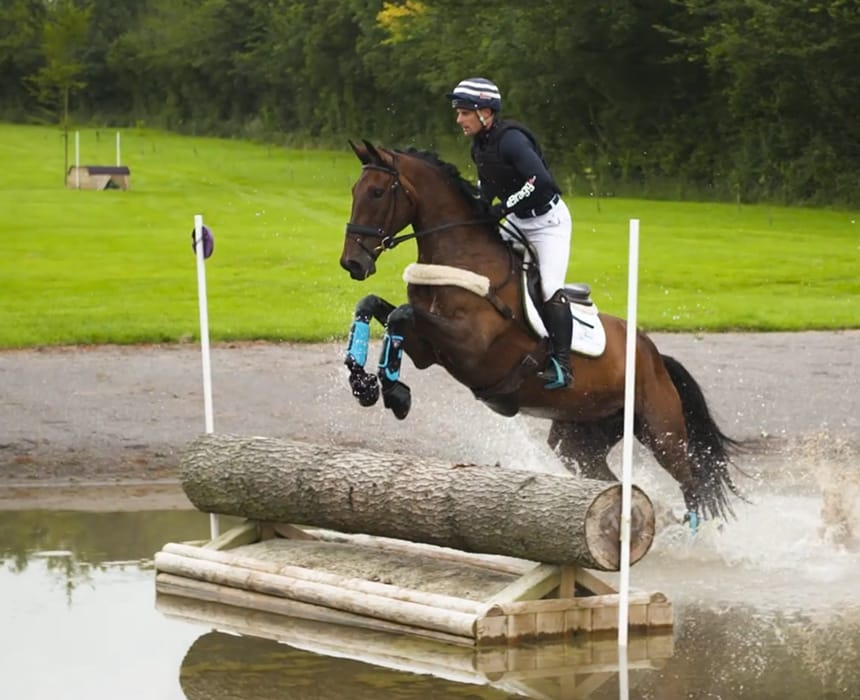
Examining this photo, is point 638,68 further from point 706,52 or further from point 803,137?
point 803,137

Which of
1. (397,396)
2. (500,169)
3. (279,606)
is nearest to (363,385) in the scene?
(397,396)

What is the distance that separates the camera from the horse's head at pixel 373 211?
908 centimetres

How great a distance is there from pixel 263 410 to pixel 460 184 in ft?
16.6

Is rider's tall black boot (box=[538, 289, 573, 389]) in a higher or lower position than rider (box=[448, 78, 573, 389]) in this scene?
lower

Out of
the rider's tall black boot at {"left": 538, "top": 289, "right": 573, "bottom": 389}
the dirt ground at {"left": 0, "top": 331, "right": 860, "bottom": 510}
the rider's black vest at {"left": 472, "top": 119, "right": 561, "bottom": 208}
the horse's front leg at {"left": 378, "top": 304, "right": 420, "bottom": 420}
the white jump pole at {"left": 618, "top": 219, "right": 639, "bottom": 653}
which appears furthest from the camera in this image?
the dirt ground at {"left": 0, "top": 331, "right": 860, "bottom": 510}

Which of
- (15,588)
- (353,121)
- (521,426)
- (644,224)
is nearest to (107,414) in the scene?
(521,426)

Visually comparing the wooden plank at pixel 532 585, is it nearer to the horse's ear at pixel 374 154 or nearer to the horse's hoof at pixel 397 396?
the horse's hoof at pixel 397 396

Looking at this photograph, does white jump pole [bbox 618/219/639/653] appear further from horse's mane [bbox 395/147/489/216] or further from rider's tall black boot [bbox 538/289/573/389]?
horse's mane [bbox 395/147/489/216]

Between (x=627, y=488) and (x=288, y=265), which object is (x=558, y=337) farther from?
(x=288, y=265)

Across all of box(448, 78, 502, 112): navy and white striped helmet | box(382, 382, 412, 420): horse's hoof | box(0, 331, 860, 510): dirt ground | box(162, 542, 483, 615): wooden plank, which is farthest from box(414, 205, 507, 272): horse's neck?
box(0, 331, 860, 510): dirt ground

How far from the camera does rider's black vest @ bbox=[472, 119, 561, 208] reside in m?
9.47

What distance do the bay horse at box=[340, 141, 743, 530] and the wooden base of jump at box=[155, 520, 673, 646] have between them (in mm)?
891

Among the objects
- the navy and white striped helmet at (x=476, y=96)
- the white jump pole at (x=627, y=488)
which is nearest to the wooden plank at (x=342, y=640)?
the white jump pole at (x=627, y=488)

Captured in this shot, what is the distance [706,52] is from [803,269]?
17532 mm
